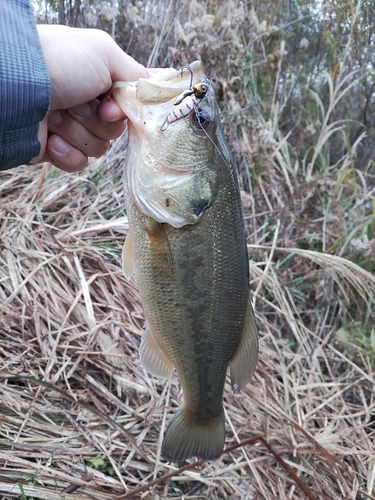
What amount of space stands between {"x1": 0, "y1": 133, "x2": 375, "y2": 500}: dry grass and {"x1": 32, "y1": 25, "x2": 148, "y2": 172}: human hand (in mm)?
981

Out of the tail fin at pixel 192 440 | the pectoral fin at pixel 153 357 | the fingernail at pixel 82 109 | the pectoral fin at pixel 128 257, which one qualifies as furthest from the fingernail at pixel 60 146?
the tail fin at pixel 192 440

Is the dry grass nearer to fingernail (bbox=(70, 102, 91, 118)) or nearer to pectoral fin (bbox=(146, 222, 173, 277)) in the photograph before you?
pectoral fin (bbox=(146, 222, 173, 277))

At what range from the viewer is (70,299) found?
8.45 feet

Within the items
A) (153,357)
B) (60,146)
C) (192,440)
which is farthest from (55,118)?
(192,440)

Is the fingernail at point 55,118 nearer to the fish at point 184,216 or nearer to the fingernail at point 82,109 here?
the fingernail at point 82,109

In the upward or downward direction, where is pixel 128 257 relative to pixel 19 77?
downward

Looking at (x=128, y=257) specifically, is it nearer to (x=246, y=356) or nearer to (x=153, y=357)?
(x=153, y=357)

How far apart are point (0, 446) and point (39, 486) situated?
26 cm

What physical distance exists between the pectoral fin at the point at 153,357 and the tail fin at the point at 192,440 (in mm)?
209

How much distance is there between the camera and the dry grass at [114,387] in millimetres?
2062

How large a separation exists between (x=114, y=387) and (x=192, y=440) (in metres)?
0.81

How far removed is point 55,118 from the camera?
5.86 feet

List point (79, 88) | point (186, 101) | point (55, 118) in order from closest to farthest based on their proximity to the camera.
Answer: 1. point (186, 101)
2. point (79, 88)
3. point (55, 118)

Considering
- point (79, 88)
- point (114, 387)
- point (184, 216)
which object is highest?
point (79, 88)
